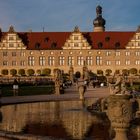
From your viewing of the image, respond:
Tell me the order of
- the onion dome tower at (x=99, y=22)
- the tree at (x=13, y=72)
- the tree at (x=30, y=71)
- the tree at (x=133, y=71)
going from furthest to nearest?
the onion dome tower at (x=99, y=22) → the tree at (x=13, y=72) → the tree at (x=30, y=71) → the tree at (x=133, y=71)

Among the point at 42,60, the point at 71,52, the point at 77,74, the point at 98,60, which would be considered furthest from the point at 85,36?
the point at 42,60

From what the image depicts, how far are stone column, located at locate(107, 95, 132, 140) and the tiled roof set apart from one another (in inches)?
2593

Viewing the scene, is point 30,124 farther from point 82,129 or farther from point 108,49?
point 108,49

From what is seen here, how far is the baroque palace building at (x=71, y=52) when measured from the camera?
75312 mm

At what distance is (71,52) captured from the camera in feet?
249

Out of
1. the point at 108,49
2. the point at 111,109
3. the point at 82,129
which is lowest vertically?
the point at 82,129

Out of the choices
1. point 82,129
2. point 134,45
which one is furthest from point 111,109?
point 134,45

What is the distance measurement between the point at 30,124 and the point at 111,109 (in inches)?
224

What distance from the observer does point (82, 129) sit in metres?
13.8

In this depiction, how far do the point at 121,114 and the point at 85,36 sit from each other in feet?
223

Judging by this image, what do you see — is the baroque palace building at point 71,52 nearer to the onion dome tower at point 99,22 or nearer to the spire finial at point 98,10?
the onion dome tower at point 99,22

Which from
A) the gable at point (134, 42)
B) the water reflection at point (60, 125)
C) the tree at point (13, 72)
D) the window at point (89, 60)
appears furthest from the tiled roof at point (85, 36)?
the water reflection at point (60, 125)

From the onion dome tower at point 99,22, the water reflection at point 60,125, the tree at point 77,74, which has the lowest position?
the water reflection at point 60,125

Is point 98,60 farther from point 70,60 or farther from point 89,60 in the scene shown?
point 70,60
